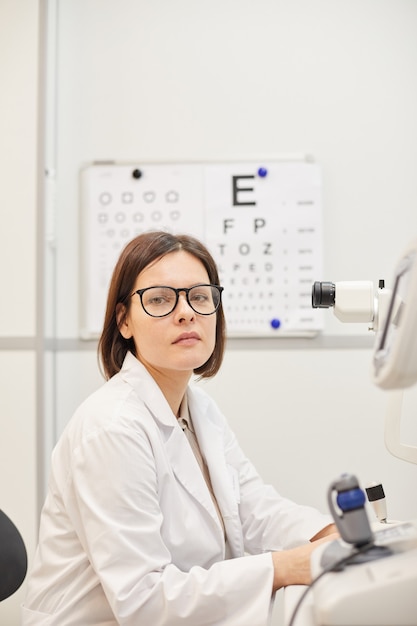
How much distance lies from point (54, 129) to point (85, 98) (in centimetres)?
18

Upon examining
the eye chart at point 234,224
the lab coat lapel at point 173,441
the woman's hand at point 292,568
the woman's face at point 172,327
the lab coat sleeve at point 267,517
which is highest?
the eye chart at point 234,224

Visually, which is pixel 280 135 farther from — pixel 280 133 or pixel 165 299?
pixel 165 299

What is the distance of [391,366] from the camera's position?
31.9 inches

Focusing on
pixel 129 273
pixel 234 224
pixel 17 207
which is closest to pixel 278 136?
pixel 234 224

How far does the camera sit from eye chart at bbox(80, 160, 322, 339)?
2.41 m

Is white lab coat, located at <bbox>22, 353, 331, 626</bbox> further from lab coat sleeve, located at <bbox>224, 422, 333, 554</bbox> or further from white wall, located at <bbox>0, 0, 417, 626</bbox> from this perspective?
white wall, located at <bbox>0, 0, 417, 626</bbox>

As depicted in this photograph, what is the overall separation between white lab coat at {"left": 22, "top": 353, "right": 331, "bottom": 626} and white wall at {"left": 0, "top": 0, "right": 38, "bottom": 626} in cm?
86

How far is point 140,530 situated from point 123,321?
20.9 inches

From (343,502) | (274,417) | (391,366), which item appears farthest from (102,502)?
(274,417)

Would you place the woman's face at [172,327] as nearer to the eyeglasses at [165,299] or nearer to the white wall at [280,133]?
the eyeglasses at [165,299]

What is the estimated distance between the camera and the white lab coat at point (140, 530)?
1.18m

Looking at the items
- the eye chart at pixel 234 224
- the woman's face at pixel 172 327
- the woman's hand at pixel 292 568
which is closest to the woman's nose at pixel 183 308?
the woman's face at pixel 172 327

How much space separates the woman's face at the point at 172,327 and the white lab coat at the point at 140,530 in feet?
0.19

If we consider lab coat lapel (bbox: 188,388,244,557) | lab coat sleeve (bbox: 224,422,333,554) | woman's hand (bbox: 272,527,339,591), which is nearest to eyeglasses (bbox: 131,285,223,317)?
lab coat lapel (bbox: 188,388,244,557)
